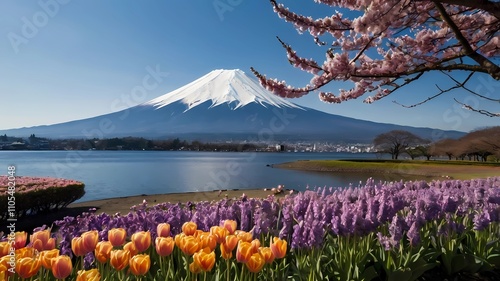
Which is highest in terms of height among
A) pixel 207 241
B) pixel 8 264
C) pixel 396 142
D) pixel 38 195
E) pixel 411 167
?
pixel 396 142

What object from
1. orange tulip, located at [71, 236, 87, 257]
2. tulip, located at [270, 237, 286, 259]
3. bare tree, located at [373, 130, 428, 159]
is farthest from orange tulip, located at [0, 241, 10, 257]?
bare tree, located at [373, 130, 428, 159]

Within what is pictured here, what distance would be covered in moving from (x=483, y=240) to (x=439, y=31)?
3.08 metres

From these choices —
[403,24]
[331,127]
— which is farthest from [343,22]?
[331,127]

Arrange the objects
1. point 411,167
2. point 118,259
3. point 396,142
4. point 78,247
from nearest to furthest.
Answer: point 118,259, point 78,247, point 411,167, point 396,142

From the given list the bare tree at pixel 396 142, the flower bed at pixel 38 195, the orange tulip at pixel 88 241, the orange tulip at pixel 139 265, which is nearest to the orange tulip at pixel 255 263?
the orange tulip at pixel 139 265

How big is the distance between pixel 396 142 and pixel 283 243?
6247 centimetres

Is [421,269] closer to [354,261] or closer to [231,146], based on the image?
[354,261]

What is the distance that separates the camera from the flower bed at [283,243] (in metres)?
2.34

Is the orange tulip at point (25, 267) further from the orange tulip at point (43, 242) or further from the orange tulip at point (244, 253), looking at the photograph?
the orange tulip at point (244, 253)

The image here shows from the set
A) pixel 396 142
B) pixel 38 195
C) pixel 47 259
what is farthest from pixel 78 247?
pixel 396 142

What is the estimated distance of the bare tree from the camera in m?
59.6

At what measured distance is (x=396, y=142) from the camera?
6025cm

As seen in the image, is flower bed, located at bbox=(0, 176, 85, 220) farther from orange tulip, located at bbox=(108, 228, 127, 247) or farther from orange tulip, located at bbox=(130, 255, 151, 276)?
orange tulip, located at bbox=(130, 255, 151, 276)

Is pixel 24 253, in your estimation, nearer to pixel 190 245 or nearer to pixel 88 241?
pixel 88 241
